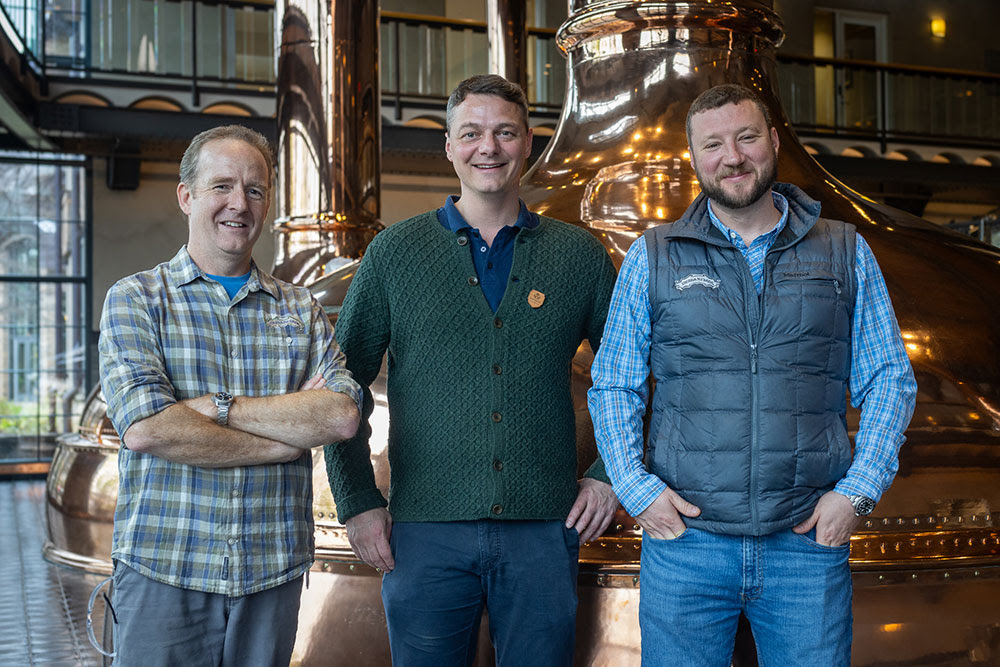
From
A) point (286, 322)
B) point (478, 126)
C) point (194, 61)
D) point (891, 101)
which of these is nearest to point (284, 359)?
point (286, 322)

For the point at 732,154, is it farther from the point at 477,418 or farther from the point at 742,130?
the point at 477,418

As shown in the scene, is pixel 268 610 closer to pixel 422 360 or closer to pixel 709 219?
pixel 422 360

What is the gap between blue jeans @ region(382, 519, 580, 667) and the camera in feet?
6.22

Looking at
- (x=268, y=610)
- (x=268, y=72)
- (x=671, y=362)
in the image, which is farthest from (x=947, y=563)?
(x=268, y=72)

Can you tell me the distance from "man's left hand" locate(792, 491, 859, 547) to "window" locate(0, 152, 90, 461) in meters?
12.0

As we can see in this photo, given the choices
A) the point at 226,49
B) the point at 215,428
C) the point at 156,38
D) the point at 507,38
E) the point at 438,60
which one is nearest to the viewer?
the point at 215,428

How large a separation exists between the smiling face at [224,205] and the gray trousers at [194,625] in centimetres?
50

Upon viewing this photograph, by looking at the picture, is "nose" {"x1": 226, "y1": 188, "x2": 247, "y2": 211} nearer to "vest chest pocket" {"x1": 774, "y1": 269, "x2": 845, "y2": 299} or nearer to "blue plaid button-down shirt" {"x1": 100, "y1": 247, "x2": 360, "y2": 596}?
"blue plaid button-down shirt" {"x1": 100, "y1": 247, "x2": 360, "y2": 596}

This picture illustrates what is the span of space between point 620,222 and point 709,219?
997mm

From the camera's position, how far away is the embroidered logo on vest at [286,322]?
5.77ft

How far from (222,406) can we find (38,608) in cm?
402

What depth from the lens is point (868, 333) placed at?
1846 millimetres

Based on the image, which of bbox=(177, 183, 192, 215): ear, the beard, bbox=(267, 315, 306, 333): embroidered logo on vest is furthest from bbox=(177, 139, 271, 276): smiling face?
the beard

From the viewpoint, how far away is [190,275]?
172 centimetres
